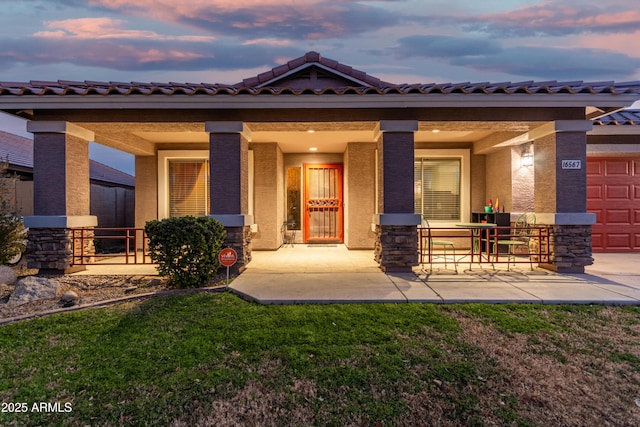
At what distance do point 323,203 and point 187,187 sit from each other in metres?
4.31

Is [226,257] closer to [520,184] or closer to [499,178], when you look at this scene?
[520,184]

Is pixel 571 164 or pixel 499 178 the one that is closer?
pixel 571 164

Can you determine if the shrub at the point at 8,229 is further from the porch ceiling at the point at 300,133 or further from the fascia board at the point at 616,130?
the fascia board at the point at 616,130

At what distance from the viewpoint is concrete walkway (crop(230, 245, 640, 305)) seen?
421 centimetres

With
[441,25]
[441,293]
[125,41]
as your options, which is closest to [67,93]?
[441,293]

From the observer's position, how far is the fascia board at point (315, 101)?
5.39 metres

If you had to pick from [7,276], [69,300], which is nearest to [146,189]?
[7,276]

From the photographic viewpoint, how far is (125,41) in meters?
11.5

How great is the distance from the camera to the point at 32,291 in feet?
14.4

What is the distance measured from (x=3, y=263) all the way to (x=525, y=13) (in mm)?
14789

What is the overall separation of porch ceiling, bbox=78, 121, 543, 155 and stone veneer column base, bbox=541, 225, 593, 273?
2173mm

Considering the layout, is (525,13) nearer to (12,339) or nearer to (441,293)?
(441,293)

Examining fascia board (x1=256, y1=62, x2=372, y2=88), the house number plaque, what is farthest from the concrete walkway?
fascia board (x1=256, y1=62, x2=372, y2=88)

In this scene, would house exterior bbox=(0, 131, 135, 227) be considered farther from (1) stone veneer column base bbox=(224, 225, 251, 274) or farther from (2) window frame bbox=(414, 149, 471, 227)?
(2) window frame bbox=(414, 149, 471, 227)
